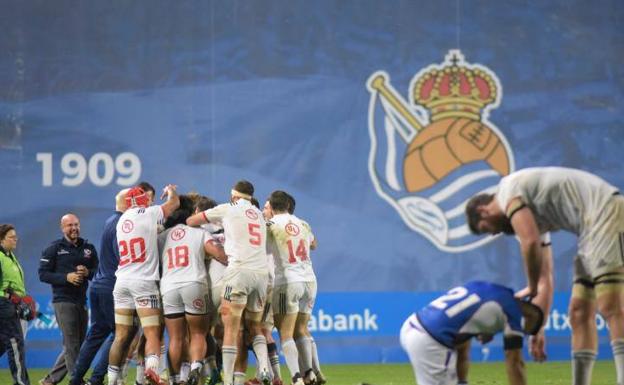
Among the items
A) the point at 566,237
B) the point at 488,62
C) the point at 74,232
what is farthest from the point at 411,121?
the point at 74,232

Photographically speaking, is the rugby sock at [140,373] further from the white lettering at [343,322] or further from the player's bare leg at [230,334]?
the white lettering at [343,322]

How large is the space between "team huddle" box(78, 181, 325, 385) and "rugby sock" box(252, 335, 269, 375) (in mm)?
10

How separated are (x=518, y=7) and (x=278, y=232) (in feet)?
27.8

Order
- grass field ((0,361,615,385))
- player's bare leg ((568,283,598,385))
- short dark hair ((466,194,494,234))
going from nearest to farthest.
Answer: short dark hair ((466,194,494,234)) → player's bare leg ((568,283,598,385)) → grass field ((0,361,615,385))

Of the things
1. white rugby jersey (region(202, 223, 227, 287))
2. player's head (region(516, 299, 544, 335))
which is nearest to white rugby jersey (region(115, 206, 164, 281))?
white rugby jersey (region(202, 223, 227, 287))

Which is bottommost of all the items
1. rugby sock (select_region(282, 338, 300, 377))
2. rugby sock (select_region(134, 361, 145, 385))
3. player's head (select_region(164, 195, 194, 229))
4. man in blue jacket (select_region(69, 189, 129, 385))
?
rugby sock (select_region(134, 361, 145, 385))

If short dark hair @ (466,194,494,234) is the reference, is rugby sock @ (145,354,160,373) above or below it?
below

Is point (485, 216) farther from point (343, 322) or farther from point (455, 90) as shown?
point (455, 90)

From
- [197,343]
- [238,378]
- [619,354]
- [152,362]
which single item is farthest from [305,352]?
[619,354]

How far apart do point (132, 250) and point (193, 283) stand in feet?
2.24

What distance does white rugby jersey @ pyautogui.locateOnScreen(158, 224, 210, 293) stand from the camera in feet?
37.3

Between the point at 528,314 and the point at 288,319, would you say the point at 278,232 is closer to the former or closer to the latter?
the point at 288,319

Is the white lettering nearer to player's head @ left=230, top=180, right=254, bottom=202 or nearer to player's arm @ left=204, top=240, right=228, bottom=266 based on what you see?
player's arm @ left=204, top=240, right=228, bottom=266

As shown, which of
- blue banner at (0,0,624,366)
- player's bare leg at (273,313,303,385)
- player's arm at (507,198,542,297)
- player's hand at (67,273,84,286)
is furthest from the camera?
blue banner at (0,0,624,366)
